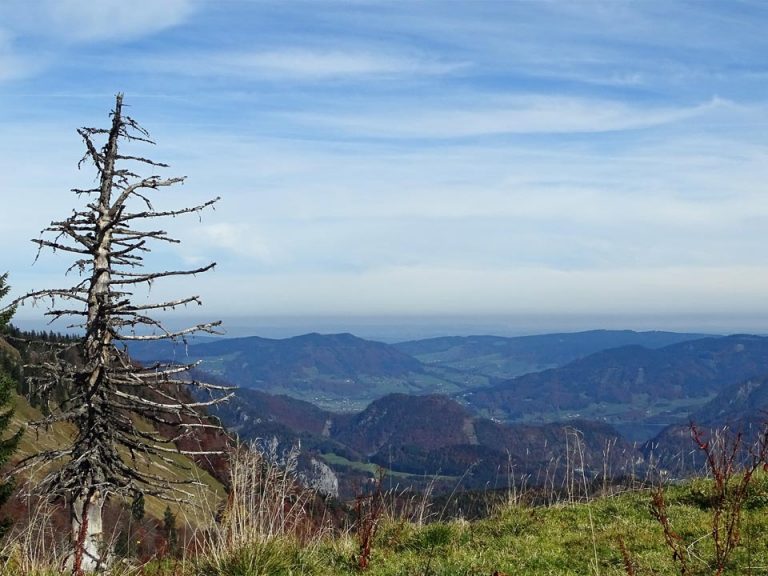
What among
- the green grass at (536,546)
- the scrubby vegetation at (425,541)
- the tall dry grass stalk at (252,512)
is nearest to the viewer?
the scrubby vegetation at (425,541)

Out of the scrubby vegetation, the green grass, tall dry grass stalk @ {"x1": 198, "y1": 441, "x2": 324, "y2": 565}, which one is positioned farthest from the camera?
tall dry grass stalk @ {"x1": 198, "y1": 441, "x2": 324, "y2": 565}

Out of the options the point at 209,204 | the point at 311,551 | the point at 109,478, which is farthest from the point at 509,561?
the point at 209,204

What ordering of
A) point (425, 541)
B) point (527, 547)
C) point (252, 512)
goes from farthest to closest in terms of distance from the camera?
point (425, 541)
point (527, 547)
point (252, 512)

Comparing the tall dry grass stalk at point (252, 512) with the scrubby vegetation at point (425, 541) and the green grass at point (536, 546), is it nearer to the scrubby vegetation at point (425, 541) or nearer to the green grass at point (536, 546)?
the scrubby vegetation at point (425, 541)

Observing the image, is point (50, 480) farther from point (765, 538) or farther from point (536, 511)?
point (765, 538)

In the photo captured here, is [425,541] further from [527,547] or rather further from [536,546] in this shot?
[536,546]

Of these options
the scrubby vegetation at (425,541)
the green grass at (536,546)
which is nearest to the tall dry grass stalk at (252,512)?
the scrubby vegetation at (425,541)

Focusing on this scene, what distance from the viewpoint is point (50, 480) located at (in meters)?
14.0

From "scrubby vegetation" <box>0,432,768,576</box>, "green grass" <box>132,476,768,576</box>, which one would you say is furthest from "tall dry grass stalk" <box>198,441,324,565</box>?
"green grass" <box>132,476,768,576</box>

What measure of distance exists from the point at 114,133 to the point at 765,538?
15559mm

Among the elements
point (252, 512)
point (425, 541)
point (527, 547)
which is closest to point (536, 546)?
point (527, 547)

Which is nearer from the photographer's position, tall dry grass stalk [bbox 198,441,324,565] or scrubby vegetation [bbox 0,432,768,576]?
scrubby vegetation [bbox 0,432,768,576]

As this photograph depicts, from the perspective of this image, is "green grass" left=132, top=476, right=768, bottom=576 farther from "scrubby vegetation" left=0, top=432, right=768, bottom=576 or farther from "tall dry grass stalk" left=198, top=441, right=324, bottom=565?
"tall dry grass stalk" left=198, top=441, right=324, bottom=565

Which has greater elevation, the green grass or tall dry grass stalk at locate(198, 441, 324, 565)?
tall dry grass stalk at locate(198, 441, 324, 565)
